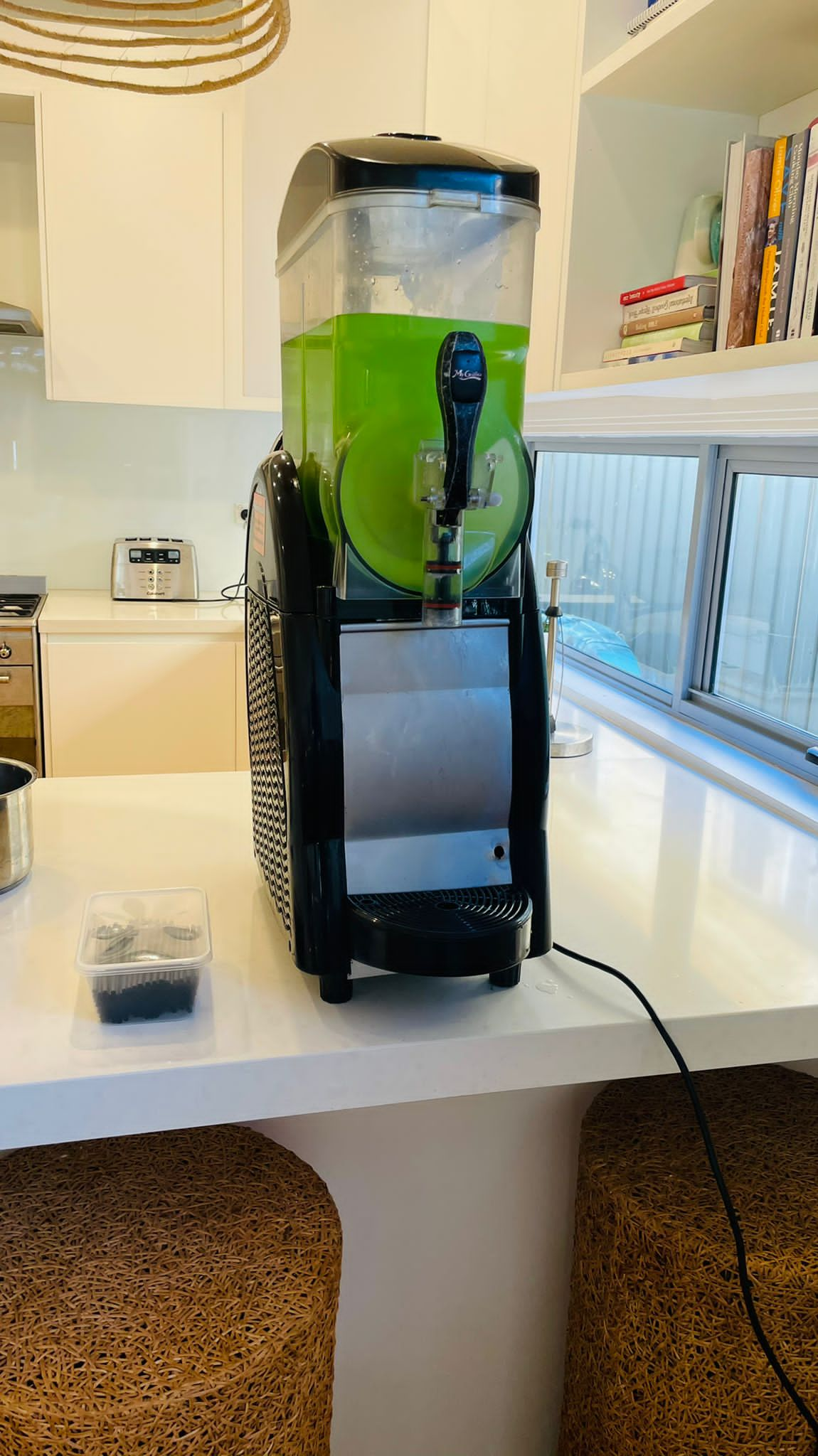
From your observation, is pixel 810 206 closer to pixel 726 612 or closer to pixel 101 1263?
pixel 726 612

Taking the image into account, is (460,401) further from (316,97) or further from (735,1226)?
(316,97)

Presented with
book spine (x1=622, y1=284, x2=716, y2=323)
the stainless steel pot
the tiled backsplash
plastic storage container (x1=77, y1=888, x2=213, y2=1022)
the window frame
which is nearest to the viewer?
plastic storage container (x1=77, y1=888, x2=213, y2=1022)

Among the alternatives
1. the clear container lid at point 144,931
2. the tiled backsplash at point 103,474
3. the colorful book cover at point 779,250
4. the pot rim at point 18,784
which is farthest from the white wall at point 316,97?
the clear container lid at point 144,931

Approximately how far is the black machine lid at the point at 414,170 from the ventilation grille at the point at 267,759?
1.33 feet

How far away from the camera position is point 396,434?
1.00m

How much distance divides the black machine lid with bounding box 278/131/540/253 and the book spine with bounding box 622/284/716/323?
1.87 ft

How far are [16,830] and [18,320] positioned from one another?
2163 millimetres

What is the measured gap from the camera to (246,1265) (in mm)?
1094

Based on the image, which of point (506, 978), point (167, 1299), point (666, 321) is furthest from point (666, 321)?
point (167, 1299)

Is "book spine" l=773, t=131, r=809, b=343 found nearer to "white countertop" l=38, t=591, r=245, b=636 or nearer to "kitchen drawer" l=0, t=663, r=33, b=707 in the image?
"white countertop" l=38, t=591, r=245, b=636

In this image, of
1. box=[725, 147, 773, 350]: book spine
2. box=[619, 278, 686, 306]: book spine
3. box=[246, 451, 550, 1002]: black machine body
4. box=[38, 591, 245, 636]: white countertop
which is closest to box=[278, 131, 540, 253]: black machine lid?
box=[246, 451, 550, 1002]: black machine body

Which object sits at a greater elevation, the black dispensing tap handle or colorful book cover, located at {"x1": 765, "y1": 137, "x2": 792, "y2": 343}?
colorful book cover, located at {"x1": 765, "y1": 137, "x2": 792, "y2": 343}

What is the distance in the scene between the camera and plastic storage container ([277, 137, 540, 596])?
99 cm

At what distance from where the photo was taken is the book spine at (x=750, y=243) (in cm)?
140
